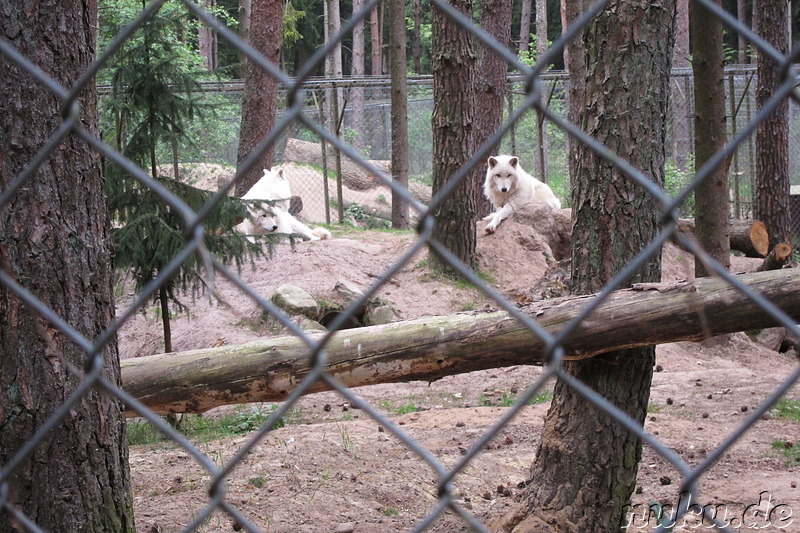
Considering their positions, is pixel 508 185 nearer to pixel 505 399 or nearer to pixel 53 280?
pixel 505 399

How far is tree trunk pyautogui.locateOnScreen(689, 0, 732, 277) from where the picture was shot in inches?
274

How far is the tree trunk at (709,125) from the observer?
6.96 metres

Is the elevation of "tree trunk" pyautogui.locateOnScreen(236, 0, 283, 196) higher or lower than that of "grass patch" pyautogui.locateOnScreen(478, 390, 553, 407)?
higher

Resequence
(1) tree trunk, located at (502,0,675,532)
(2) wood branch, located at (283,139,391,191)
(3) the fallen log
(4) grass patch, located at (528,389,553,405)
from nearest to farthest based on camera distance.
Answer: (3) the fallen log < (1) tree trunk, located at (502,0,675,532) < (4) grass patch, located at (528,389,553,405) < (2) wood branch, located at (283,139,391,191)

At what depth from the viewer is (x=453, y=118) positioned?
9031 mm

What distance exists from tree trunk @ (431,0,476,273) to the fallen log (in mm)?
5155

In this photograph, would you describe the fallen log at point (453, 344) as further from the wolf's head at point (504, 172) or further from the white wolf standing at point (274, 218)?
the wolf's head at point (504, 172)

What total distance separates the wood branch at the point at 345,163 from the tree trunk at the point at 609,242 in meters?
13.3

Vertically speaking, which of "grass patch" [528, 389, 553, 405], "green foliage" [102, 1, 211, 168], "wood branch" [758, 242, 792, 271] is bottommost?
"grass patch" [528, 389, 553, 405]

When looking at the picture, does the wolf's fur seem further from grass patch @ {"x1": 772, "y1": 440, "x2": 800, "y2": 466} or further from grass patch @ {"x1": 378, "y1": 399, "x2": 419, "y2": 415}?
grass patch @ {"x1": 772, "y1": 440, "x2": 800, "y2": 466}

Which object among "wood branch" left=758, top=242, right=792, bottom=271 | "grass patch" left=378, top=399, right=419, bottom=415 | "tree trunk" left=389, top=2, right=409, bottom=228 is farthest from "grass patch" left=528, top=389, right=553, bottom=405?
"tree trunk" left=389, top=2, right=409, bottom=228

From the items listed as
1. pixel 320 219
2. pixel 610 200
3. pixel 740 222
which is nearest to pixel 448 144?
pixel 740 222

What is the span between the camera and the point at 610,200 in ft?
11.6

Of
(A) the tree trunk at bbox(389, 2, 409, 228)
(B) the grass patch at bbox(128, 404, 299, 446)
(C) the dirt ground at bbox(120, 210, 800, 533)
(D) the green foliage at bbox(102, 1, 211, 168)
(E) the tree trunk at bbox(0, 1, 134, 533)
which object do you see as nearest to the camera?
(E) the tree trunk at bbox(0, 1, 134, 533)
